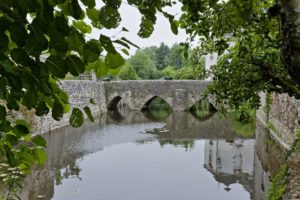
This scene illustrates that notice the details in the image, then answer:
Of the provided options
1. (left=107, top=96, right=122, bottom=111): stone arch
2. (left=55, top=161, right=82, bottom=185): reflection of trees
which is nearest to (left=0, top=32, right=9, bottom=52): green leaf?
(left=55, top=161, right=82, bottom=185): reflection of trees

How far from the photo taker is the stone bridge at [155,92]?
30016 mm

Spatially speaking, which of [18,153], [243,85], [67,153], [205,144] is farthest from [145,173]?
[18,153]

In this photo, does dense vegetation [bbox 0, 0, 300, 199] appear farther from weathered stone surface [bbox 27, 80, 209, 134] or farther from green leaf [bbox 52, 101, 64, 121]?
weathered stone surface [bbox 27, 80, 209, 134]

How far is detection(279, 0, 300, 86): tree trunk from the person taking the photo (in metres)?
1.33

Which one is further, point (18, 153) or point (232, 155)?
point (232, 155)

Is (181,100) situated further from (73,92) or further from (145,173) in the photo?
(145,173)

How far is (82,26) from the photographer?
1.13 meters

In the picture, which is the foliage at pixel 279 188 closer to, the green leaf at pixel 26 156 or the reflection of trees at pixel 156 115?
the green leaf at pixel 26 156

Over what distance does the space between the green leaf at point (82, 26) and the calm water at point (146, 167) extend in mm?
8048

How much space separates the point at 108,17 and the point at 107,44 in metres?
0.07

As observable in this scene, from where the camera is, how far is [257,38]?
12.5 ft

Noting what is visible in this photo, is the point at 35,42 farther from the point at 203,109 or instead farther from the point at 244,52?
the point at 203,109

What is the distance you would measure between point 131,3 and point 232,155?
13.7 m

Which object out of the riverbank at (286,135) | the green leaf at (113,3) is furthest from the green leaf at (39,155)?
the riverbank at (286,135)
